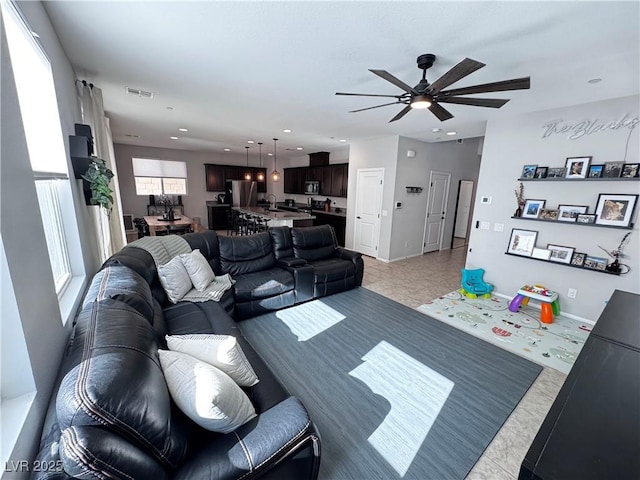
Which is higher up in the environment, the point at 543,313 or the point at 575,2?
the point at 575,2

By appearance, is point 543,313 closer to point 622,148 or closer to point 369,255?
point 622,148

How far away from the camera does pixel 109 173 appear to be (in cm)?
245

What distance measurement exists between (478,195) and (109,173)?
499 cm

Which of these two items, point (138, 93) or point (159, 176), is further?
point (159, 176)

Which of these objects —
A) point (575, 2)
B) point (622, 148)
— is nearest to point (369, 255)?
point (622, 148)

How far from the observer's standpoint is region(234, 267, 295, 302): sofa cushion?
3099 mm

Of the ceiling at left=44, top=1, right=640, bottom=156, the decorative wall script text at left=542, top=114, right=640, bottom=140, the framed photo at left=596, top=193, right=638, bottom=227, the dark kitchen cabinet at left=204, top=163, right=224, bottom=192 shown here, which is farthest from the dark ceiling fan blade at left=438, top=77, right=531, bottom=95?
the dark kitchen cabinet at left=204, top=163, right=224, bottom=192

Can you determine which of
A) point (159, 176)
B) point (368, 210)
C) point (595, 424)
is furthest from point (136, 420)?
point (159, 176)

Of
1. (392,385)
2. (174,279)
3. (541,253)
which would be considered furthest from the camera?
(541,253)

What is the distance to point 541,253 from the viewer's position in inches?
140

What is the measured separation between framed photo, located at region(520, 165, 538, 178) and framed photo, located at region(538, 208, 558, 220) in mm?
516

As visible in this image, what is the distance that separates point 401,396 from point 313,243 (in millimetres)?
2620

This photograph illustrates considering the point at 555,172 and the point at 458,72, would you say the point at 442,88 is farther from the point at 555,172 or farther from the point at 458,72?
the point at 555,172

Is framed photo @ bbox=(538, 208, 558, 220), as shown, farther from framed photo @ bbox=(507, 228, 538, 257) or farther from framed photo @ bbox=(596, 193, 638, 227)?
framed photo @ bbox=(596, 193, 638, 227)
